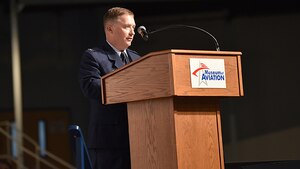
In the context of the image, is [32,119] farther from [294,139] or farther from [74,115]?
[294,139]

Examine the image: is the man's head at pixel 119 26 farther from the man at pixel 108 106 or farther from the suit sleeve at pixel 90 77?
the suit sleeve at pixel 90 77

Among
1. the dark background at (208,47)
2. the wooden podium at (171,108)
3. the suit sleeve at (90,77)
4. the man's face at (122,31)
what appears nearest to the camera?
the wooden podium at (171,108)

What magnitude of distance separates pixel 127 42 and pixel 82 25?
6.42 m

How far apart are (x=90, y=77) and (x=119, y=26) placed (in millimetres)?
253

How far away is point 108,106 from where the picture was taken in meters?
2.62

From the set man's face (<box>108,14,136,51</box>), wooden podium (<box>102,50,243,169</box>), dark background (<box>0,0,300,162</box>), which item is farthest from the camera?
dark background (<box>0,0,300,162</box>)

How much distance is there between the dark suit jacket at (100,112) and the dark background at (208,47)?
19.4ft

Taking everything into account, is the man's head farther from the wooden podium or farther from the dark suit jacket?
the wooden podium

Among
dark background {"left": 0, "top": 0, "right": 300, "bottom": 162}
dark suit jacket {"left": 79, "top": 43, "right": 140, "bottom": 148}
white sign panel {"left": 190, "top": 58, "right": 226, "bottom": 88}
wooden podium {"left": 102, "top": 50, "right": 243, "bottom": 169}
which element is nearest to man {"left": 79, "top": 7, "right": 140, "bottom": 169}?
dark suit jacket {"left": 79, "top": 43, "right": 140, "bottom": 148}

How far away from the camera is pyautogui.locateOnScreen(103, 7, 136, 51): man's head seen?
2695 millimetres

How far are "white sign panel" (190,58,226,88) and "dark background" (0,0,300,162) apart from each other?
20.3ft

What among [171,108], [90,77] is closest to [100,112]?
[90,77]

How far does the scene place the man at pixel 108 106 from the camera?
8.44 feet

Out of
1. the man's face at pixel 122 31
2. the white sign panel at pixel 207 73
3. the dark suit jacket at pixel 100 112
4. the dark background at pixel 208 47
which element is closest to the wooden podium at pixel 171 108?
the white sign panel at pixel 207 73
